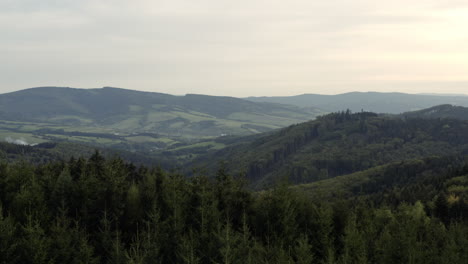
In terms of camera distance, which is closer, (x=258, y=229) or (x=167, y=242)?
(x=167, y=242)

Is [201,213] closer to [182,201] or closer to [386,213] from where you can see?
[182,201]

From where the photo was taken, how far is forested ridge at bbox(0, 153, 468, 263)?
45.3 metres

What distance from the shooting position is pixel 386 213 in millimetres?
93500

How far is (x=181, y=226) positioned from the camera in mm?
55875

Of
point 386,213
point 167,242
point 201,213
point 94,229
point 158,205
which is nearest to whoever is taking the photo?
point 167,242

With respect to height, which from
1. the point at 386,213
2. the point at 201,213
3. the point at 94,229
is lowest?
the point at 386,213

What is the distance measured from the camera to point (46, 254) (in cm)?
4353

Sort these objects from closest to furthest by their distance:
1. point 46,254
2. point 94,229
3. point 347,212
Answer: point 46,254
point 94,229
point 347,212

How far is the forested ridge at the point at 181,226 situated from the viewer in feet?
149

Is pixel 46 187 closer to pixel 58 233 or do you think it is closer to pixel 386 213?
pixel 58 233

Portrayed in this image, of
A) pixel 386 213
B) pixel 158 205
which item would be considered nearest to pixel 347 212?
pixel 386 213

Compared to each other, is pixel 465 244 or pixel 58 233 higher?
pixel 58 233

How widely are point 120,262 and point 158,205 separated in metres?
21.4

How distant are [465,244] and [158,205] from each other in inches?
2122
